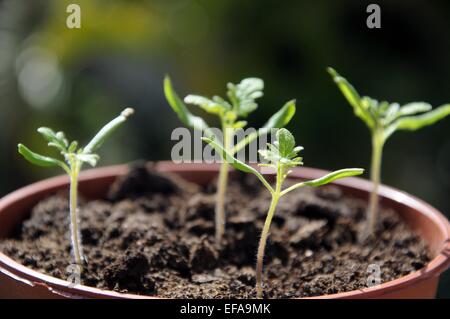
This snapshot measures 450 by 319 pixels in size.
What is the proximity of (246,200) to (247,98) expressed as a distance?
0.43 meters

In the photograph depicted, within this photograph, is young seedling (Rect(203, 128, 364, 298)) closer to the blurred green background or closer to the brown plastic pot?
the brown plastic pot

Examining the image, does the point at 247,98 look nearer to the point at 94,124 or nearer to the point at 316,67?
the point at 316,67

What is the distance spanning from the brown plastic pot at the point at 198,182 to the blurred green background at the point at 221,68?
1.23 metres

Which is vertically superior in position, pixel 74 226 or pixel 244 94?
pixel 244 94

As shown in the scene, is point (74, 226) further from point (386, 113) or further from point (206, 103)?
point (386, 113)

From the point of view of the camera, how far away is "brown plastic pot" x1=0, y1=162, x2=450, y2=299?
1052mm

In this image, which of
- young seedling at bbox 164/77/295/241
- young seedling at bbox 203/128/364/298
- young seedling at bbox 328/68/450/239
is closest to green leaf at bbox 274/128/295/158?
young seedling at bbox 203/128/364/298

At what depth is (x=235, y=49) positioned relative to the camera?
2990 millimetres

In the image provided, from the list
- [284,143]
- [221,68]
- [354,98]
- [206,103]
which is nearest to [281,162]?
[284,143]

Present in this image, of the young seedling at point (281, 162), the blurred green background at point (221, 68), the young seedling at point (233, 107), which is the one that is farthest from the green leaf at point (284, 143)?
the blurred green background at point (221, 68)

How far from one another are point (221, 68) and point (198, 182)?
127cm

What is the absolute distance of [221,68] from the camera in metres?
2.99

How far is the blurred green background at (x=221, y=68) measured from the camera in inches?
115
